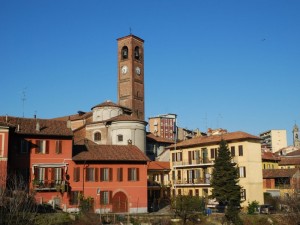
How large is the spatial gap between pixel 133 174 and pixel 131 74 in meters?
43.8

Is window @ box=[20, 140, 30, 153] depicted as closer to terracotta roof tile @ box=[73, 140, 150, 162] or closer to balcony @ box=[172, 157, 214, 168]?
terracotta roof tile @ box=[73, 140, 150, 162]

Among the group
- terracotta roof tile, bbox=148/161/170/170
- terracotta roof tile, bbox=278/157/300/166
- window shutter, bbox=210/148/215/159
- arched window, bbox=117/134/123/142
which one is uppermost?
arched window, bbox=117/134/123/142

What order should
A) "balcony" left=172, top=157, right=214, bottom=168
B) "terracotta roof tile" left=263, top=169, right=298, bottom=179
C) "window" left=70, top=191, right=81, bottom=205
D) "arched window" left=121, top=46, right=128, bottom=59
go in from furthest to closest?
"arched window" left=121, top=46, right=128, bottom=59 → "terracotta roof tile" left=263, top=169, right=298, bottom=179 → "balcony" left=172, top=157, right=214, bottom=168 → "window" left=70, top=191, right=81, bottom=205

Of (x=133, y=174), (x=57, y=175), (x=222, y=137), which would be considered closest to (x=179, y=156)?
(x=222, y=137)

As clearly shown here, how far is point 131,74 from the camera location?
90562mm

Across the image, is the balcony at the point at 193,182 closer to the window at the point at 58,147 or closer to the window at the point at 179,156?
the window at the point at 179,156

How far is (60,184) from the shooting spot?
45312 millimetres

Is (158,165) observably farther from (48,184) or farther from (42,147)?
(42,147)

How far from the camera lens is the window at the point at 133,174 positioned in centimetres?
4959

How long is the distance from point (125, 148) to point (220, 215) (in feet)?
50.4

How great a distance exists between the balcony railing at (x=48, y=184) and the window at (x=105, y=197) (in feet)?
16.6

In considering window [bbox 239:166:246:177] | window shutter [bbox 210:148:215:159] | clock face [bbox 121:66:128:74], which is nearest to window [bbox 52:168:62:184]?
window shutter [bbox 210:148:215:159]

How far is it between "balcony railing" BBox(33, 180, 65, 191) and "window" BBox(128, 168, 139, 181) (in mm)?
8350

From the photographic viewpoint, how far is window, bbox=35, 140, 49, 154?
45781 mm
